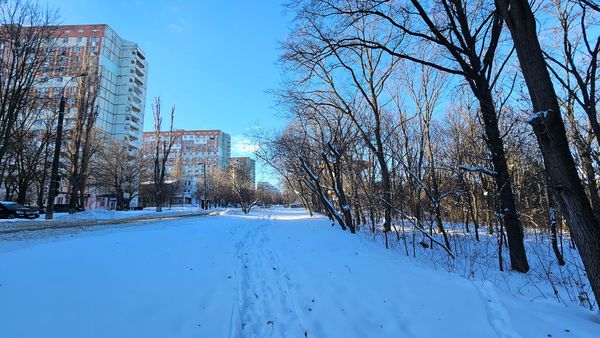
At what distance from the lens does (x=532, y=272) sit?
8.58m

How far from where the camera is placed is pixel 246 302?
16.2 feet

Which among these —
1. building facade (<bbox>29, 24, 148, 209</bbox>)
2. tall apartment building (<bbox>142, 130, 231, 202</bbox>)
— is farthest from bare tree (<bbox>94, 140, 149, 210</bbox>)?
tall apartment building (<bbox>142, 130, 231, 202</bbox>)

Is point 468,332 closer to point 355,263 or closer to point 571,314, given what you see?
point 571,314

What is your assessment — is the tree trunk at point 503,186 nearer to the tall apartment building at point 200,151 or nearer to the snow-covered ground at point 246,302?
the snow-covered ground at point 246,302

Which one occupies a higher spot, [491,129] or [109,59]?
[109,59]

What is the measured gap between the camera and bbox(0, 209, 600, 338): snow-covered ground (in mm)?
3627

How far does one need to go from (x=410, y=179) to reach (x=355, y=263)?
26.8 feet

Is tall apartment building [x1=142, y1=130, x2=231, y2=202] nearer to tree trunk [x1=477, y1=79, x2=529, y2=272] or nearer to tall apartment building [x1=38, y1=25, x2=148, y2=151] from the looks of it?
tall apartment building [x1=38, y1=25, x2=148, y2=151]

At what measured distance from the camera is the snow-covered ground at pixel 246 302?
3.63 m

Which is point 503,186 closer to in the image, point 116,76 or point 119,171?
point 119,171

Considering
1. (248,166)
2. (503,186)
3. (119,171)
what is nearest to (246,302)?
(503,186)

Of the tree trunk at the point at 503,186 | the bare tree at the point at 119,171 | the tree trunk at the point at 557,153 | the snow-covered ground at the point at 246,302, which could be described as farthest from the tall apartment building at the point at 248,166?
the tree trunk at the point at 557,153

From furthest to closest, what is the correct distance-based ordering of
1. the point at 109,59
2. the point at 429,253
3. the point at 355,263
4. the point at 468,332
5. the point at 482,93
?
the point at 109,59 → the point at 429,253 → the point at 482,93 → the point at 355,263 → the point at 468,332

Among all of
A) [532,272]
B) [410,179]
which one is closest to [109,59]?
[410,179]
